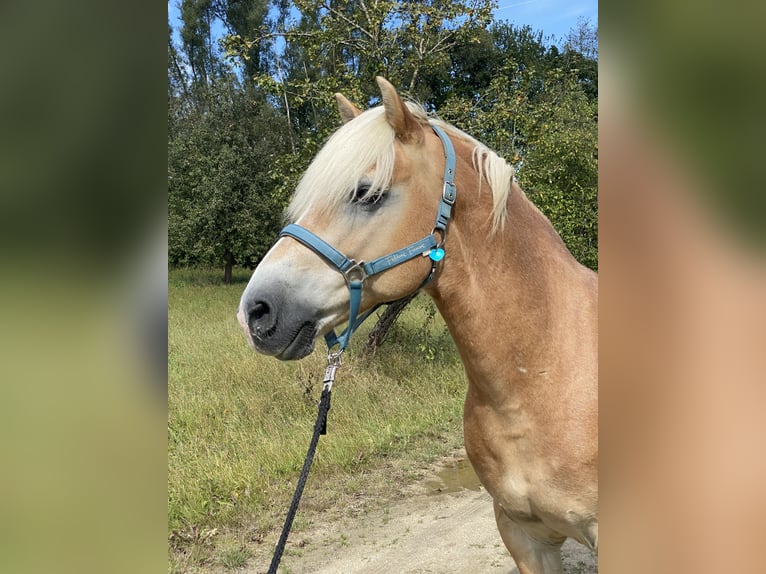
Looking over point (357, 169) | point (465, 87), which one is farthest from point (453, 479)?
point (465, 87)

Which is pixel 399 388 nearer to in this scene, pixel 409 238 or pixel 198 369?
pixel 198 369

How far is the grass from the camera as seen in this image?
12.1 feet

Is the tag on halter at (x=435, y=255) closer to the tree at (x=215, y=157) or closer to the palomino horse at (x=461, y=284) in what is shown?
the palomino horse at (x=461, y=284)

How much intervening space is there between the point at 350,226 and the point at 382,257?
153mm

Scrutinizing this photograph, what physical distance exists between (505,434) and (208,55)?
20490mm

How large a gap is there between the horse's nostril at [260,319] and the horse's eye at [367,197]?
47 cm

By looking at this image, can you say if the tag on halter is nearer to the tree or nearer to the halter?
the halter

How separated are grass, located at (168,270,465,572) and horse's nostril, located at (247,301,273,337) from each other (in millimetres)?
2224

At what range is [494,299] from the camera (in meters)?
1.85

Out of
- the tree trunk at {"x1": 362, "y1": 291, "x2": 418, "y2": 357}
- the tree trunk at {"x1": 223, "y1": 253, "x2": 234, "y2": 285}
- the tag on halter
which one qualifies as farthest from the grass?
the tree trunk at {"x1": 223, "y1": 253, "x2": 234, "y2": 285}

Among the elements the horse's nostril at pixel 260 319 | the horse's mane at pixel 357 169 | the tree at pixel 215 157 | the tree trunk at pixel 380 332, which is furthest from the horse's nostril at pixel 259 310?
the tree at pixel 215 157

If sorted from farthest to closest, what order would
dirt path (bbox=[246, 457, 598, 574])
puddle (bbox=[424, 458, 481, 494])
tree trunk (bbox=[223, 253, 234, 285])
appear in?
tree trunk (bbox=[223, 253, 234, 285])
puddle (bbox=[424, 458, 481, 494])
dirt path (bbox=[246, 457, 598, 574])
